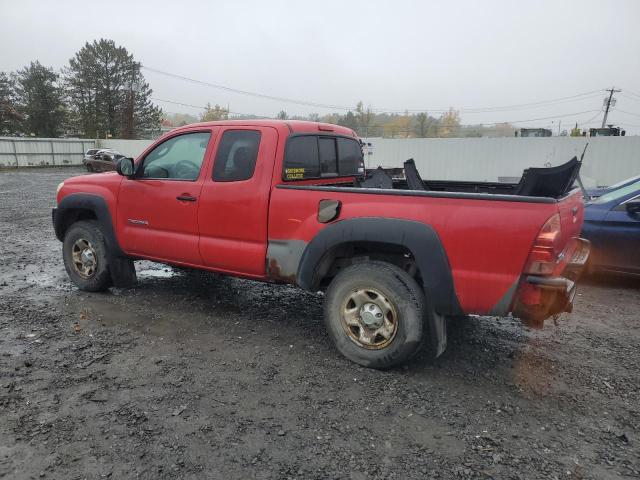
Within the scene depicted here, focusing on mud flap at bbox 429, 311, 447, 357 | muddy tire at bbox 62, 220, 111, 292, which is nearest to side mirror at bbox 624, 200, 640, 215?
mud flap at bbox 429, 311, 447, 357

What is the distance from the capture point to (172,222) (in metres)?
4.56

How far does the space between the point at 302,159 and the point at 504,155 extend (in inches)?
702

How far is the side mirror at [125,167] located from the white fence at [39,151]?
121 feet

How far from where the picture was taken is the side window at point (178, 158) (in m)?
4.48

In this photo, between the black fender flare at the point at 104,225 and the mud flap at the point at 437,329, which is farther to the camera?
the black fender flare at the point at 104,225

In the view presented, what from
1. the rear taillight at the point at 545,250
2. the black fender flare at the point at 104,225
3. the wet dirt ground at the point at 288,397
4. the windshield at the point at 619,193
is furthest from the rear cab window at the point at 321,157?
the windshield at the point at 619,193

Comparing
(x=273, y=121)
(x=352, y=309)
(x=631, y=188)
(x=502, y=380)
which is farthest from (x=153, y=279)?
(x=631, y=188)

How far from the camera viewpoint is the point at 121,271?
5293mm

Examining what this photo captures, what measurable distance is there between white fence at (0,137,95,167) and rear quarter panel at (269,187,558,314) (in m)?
39.4

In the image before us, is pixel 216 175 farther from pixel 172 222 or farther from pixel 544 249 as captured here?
pixel 544 249

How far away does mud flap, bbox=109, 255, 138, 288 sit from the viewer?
5.21 m

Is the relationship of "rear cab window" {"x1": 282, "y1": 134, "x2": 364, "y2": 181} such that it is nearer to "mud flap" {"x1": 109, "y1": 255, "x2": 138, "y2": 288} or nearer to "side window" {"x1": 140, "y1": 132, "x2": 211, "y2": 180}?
"side window" {"x1": 140, "y1": 132, "x2": 211, "y2": 180}

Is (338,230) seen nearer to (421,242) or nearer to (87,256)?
(421,242)

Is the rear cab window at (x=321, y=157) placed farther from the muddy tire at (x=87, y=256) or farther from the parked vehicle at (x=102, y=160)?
the parked vehicle at (x=102, y=160)
